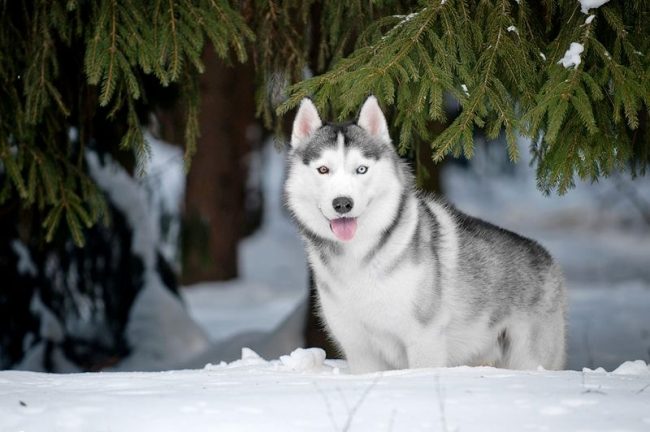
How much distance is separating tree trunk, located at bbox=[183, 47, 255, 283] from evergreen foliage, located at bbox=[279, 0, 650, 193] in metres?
10.2

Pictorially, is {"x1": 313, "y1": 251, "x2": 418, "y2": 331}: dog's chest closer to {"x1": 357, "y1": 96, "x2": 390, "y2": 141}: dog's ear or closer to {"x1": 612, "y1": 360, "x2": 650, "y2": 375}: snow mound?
{"x1": 357, "y1": 96, "x2": 390, "y2": 141}: dog's ear

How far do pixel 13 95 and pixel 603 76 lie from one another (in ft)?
13.2

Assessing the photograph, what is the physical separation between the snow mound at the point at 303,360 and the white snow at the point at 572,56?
7.47 feet

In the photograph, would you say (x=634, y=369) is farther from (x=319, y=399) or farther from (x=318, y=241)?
(x=319, y=399)

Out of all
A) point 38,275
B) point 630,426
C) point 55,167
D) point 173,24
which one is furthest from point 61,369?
point 630,426

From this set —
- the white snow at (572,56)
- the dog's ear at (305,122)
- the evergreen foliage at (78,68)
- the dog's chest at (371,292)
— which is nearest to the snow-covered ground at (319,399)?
the dog's chest at (371,292)

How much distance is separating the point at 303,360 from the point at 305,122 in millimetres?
1446

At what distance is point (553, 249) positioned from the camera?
84.8 feet

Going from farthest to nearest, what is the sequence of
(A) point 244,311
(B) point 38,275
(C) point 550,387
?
(A) point 244,311 → (B) point 38,275 → (C) point 550,387

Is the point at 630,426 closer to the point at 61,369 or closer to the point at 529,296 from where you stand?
the point at 529,296

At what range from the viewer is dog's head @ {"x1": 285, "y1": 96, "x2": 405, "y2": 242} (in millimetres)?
5836

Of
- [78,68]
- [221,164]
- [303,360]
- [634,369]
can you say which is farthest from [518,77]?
[221,164]

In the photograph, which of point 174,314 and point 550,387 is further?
point 174,314

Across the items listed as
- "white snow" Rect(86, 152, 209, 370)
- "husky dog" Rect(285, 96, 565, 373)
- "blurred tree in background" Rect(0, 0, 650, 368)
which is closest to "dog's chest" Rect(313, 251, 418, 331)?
"husky dog" Rect(285, 96, 565, 373)
